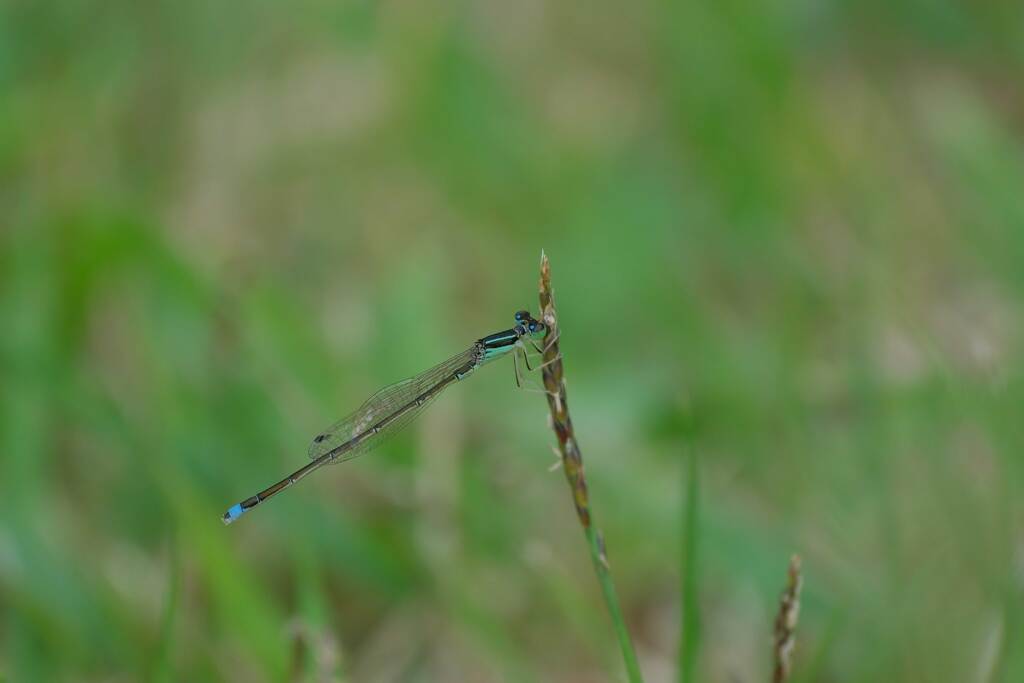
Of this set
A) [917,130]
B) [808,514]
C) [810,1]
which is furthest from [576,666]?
[810,1]

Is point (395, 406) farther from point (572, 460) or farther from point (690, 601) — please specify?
point (572, 460)

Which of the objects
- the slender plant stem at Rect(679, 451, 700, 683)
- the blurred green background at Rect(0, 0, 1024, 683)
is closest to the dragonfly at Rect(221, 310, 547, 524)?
the blurred green background at Rect(0, 0, 1024, 683)

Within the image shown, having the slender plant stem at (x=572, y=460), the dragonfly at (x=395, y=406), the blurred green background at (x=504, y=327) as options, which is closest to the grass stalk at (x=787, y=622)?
the slender plant stem at (x=572, y=460)

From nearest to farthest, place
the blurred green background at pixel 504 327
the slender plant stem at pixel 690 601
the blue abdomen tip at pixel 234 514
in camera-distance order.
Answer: the slender plant stem at pixel 690 601, the blue abdomen tip at pixel 234 514, the blurred green background at pixel 504 327

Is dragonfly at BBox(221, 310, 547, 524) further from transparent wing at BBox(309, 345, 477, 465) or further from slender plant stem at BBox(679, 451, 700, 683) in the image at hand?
slender plant stem at BBox(679, 451, 700, 683)

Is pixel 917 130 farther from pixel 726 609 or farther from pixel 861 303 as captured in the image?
pixel 726 609

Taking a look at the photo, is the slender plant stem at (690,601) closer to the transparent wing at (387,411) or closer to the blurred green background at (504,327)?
the blurred green background at (504,327)

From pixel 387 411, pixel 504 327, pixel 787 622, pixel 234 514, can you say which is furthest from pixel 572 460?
pixel 504 327
